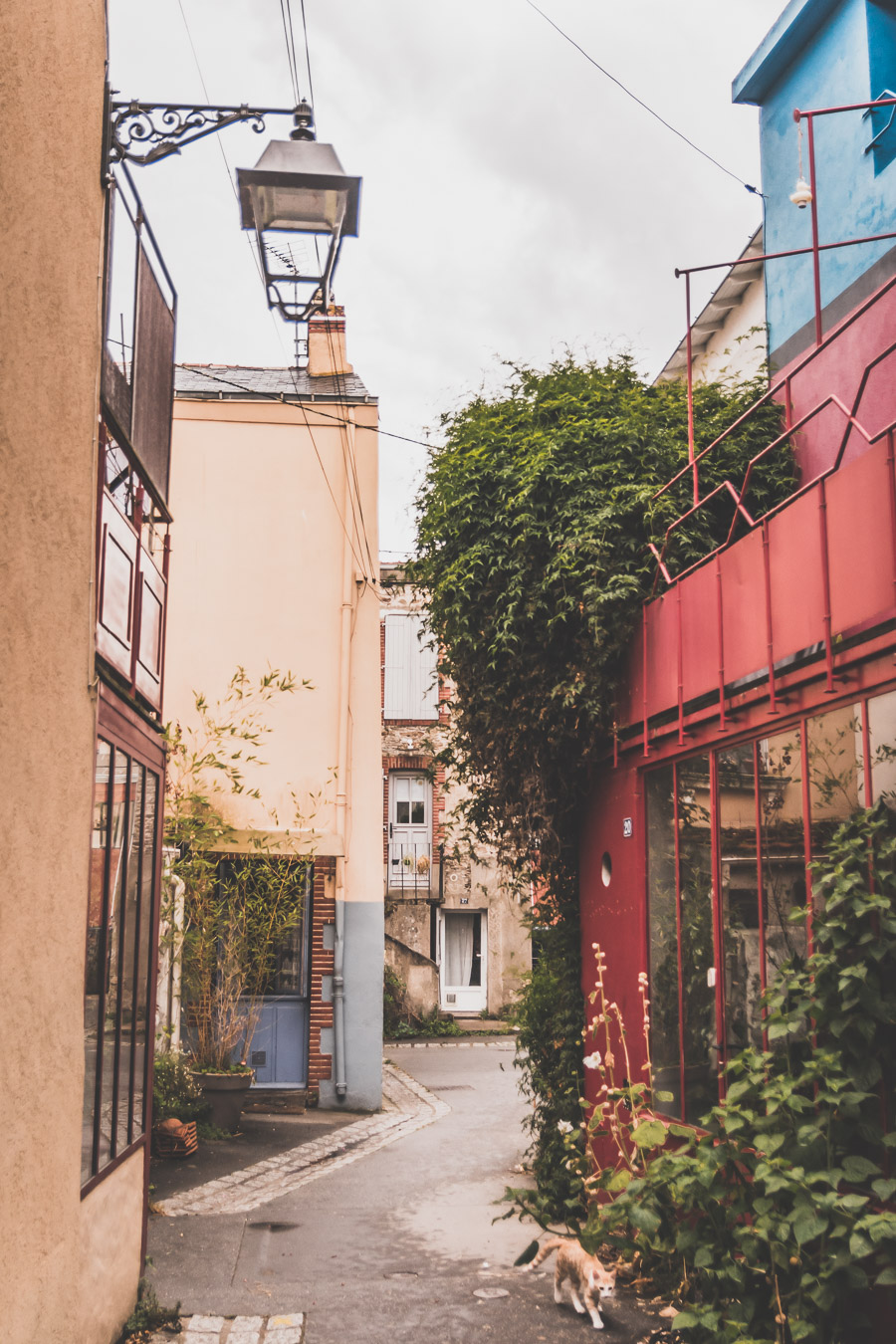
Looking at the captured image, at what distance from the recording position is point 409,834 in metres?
23.1

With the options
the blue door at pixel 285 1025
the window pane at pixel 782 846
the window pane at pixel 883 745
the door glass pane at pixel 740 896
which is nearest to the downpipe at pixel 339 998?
the blue door at pixel 285 1025

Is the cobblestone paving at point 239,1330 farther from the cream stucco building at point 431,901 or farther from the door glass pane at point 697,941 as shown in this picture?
the cream stucco building at point 431,901

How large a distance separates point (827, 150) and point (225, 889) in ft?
28.3

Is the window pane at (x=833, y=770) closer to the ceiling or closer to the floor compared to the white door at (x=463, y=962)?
closer to the ceiling

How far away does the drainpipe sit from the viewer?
12.2 metres

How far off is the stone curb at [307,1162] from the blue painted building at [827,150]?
7242 millimetres

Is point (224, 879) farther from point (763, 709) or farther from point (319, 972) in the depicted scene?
point (763, 709)

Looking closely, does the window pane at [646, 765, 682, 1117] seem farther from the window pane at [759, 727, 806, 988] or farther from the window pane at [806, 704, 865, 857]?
the window pane at [806, 704, 865, 857]

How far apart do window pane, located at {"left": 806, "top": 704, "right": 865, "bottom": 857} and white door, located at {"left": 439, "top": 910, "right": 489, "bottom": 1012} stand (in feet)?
59.7

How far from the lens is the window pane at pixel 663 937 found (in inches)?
252

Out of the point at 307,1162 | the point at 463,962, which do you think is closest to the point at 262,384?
the point at 307,1162

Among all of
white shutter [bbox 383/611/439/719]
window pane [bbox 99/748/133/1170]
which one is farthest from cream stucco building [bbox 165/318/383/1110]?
white shutter [bbox 383/611/439/719]

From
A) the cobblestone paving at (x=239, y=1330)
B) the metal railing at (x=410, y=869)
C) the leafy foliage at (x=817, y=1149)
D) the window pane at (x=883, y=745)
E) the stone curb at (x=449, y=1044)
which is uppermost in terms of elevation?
the window pane at (x=883, y=745)

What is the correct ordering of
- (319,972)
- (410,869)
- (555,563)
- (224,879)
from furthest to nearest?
(410,869), (224,879), (319,972), (555,563)
